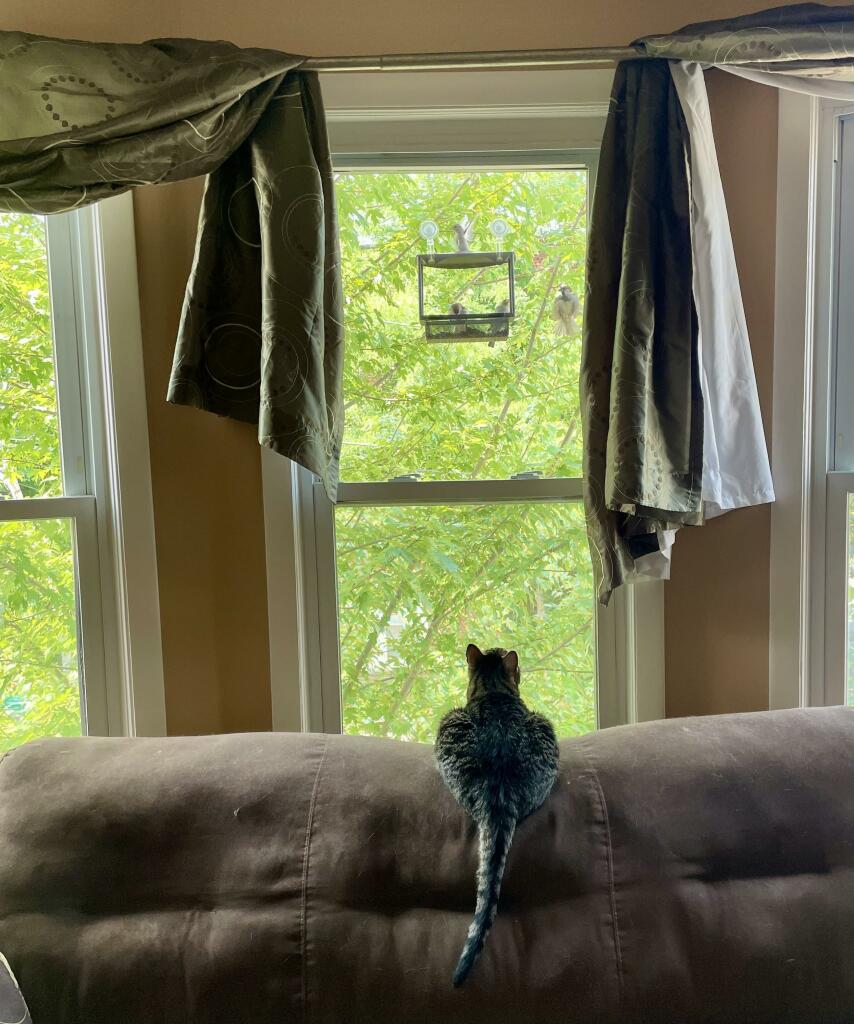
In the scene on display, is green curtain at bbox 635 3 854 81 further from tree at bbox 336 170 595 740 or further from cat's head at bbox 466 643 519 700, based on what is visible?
cat's head at bbox 466 643 519 700

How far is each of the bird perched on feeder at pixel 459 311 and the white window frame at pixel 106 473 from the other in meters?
0.70

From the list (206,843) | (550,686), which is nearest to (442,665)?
(550,686)

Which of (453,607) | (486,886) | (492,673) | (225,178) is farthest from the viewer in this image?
(453,607)

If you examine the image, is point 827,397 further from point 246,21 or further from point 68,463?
point 68,463

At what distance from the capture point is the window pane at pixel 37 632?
147 centimetres

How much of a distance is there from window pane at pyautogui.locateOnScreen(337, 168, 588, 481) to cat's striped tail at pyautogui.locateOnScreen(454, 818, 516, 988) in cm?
79

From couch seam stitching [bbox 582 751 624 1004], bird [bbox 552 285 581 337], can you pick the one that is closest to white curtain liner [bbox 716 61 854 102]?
bird [bbox 552 285 581 337]

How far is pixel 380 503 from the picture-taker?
147 cm

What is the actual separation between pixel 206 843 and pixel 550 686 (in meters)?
0.86

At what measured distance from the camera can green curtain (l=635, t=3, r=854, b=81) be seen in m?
1.18

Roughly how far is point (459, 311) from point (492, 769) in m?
0.98

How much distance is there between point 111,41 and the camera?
1.31 metres

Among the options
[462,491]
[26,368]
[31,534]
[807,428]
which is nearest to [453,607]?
[462,491]

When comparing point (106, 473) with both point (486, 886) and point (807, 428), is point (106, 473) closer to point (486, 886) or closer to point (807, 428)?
point (486, 886)
